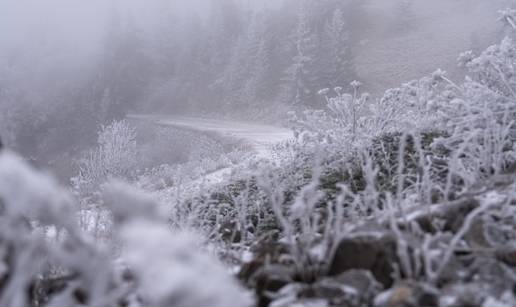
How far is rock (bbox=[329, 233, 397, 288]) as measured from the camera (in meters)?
1.84

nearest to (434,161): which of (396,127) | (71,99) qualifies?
(396,127)

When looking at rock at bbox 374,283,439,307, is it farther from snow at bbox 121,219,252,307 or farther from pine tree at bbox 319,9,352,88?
pine tree at bbox 319,9,352,88

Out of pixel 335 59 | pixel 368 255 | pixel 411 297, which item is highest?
pixel 335 59

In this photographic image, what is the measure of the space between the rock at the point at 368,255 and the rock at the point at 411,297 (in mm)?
221

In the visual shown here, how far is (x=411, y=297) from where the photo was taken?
1.54 metres

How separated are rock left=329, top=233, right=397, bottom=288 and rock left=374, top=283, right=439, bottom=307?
0.22 meters

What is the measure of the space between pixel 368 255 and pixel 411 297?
380 millimetres

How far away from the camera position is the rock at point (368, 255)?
6.04 feet

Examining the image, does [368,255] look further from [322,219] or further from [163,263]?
[322,219]

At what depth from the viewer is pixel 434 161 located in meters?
4.38

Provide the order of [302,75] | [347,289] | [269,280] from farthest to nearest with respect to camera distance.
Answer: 1. [302,75]
2. [269,280]
3. [347,289]

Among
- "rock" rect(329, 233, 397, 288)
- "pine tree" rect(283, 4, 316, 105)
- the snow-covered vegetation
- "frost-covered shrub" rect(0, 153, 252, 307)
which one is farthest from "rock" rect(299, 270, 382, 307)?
"pine tree" rect(283, 4, 316, 105)

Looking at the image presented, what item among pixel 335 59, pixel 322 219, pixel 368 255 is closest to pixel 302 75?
pixel 335 59

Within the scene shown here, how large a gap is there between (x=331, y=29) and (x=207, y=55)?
49.8ft
